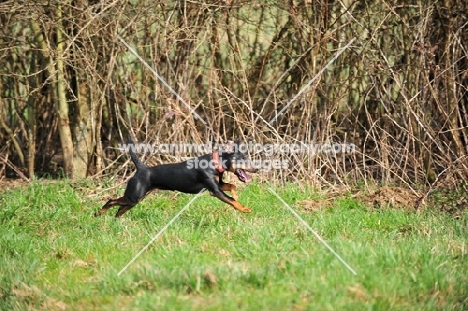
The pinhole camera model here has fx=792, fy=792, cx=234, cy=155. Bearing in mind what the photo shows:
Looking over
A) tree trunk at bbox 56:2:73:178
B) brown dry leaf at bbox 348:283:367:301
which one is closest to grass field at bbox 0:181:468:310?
brown dry leaf at bbox 348:283:367:301

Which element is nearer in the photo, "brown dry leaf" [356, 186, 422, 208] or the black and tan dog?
the black and tan dog

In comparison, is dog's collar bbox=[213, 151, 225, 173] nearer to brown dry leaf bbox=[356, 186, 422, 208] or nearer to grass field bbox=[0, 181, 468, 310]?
grass field bbox=[0, 181, 468, 310]

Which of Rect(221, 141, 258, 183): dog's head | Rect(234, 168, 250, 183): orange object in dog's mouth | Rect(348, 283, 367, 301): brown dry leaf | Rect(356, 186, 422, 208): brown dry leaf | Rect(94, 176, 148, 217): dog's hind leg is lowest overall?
Rect(356, 186, 422, 208): brown dry leaf

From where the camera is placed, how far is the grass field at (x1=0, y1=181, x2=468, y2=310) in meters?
5.04

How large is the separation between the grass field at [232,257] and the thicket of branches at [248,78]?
1140 mm

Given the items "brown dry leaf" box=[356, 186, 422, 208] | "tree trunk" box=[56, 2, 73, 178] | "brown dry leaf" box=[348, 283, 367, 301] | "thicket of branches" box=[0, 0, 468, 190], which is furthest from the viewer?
"tree trunk" box=[56, 2, 73, 178]

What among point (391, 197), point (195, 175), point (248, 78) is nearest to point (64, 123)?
point (248, 78)

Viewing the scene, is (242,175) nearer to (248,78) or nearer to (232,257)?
(232,257)

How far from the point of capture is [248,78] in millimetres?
9609

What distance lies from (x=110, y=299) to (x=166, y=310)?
49cm

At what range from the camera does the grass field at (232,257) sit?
5.04 meters

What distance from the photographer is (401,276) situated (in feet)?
17.1

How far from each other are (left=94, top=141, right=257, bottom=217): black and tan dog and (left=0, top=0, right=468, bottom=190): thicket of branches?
161 centimetres

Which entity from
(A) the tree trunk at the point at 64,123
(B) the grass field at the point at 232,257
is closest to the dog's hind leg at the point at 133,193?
(B) the grass field at the point at 232,257
